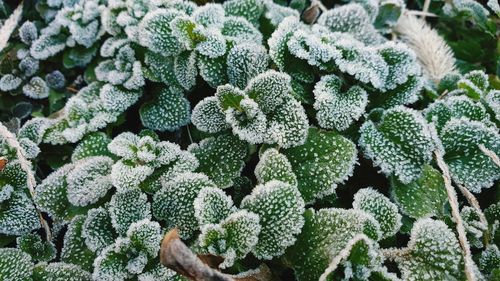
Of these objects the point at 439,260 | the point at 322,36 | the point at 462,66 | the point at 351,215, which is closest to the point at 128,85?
the point at 322,36

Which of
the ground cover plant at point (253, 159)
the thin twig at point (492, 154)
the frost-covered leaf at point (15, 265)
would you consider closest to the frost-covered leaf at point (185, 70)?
the ground cover plant at point (253, 159)

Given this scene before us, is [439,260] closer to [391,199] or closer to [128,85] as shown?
[391,199]

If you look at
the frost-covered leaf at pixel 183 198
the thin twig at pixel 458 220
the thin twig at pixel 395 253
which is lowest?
the frost-covered leaf at pixel 183 198

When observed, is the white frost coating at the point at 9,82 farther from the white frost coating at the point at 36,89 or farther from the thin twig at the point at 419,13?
the thin twig at the point at 419,13

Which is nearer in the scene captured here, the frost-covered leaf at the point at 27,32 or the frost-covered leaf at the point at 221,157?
the frost-covered leaf at the point at 221,157

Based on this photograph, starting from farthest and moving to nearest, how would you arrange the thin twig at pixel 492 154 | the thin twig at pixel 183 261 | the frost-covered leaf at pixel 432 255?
1. the thin twig at pixel 492 154
2. the frost-covered leaf at pixel 432 255
3. the thin twig at pixel 183 261

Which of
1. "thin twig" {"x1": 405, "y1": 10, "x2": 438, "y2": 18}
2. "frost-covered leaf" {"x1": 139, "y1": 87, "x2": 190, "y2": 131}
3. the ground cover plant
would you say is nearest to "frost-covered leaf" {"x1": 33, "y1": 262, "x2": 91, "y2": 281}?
the ground cover plant
